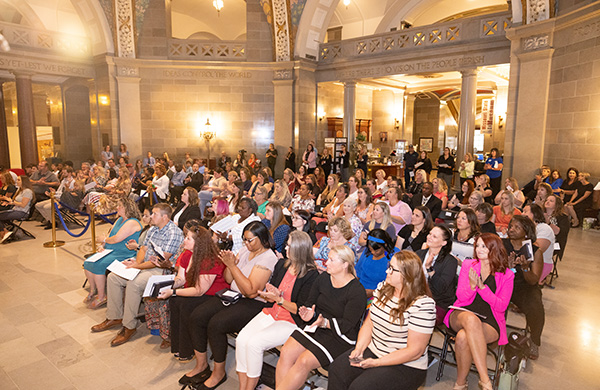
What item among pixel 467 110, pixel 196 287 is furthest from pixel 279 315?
pixel 467 110

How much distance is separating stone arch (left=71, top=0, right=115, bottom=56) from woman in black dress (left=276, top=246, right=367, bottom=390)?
617 inches

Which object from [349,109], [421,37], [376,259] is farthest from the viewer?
[349,109]

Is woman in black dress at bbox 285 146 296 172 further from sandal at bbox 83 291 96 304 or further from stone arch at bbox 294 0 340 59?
sandal at bbox 83 291 96 304

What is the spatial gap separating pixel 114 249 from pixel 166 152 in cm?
1207

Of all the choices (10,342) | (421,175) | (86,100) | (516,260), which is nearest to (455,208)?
(421,175)

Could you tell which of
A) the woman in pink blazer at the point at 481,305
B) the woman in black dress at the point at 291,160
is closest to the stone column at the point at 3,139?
the woman in black dress at the point at 291,160

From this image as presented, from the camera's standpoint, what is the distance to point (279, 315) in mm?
3316

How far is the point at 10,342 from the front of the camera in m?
4.17

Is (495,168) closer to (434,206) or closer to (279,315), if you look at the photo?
(434,206)

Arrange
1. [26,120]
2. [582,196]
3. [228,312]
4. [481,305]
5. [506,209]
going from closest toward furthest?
[481,305] → [228,312] → [506,209] → [582,196] → [26,120]

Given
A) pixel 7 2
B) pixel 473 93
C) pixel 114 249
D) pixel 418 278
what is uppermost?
pixel 7 2

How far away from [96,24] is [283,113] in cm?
794

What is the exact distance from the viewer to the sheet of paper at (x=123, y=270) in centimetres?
429

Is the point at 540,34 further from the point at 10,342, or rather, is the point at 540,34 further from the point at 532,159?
the point at 10,342
